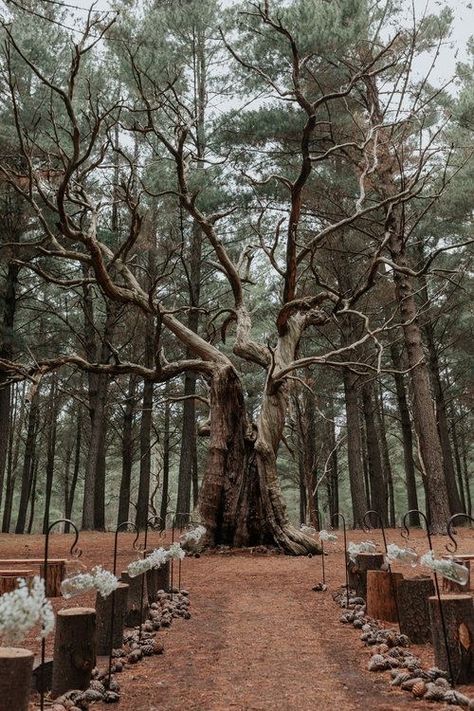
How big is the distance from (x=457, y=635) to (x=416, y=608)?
857 millimetres

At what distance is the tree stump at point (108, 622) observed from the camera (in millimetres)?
3250

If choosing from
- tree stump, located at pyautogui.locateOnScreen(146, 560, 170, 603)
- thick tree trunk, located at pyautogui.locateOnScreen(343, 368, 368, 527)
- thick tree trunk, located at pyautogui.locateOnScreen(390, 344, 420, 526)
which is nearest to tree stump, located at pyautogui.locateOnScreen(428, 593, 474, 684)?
tree stump, located at pyautogui.locateOnScreen(146, 560, 170, 603)

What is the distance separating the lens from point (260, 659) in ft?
10.4

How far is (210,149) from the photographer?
38.1 ft

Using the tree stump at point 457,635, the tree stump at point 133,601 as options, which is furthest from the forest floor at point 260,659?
the tree stump at point 133,601

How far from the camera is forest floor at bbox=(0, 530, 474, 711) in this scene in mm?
2473

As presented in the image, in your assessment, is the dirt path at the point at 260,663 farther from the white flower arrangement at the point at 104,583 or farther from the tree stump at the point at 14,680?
the tree stump at the point at 14,680

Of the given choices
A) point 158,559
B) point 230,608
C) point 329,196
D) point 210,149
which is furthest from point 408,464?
point 158,559

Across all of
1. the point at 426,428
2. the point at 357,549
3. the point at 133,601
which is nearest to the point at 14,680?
the point at 133,601

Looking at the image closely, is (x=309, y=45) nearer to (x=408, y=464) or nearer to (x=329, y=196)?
(x=329, y=196)

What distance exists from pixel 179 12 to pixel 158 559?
40.7 ft

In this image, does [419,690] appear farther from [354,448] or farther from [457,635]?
[354,448]

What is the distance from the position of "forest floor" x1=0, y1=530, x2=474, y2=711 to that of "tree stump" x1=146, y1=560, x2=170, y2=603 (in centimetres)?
31

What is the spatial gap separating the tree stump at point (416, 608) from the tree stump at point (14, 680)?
2.42m
